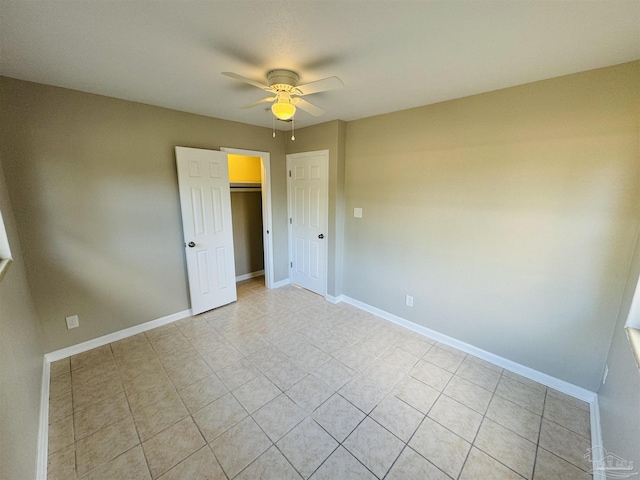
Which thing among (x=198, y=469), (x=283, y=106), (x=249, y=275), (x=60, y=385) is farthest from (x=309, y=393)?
(x=249, y=275)

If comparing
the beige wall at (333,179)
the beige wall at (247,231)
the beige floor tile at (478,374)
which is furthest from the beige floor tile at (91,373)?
the beige floor tile at (478,374)

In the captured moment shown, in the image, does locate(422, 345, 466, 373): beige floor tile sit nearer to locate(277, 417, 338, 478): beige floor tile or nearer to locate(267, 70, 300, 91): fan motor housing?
locate(277, 417, 338, 478): beige floor tile

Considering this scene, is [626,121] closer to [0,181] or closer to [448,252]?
[448,252]

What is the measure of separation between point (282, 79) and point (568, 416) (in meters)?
3.06

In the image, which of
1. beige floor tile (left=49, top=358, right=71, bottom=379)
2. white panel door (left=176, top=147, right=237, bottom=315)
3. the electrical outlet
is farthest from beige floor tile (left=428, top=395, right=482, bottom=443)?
the electrical outlet

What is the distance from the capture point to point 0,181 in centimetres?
175

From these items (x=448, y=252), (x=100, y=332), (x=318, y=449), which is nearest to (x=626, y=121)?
(x=448, y=252)

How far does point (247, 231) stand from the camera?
4223 mm

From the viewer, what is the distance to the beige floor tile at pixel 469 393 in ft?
6.00

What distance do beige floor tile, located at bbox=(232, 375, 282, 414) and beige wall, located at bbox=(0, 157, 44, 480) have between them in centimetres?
106

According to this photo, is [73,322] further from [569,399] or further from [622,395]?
[569,399]

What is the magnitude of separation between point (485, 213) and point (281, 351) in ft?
7.33

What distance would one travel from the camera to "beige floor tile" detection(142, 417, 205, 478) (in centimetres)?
142

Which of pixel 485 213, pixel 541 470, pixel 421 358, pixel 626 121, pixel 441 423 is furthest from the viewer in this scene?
pixel 421 358
